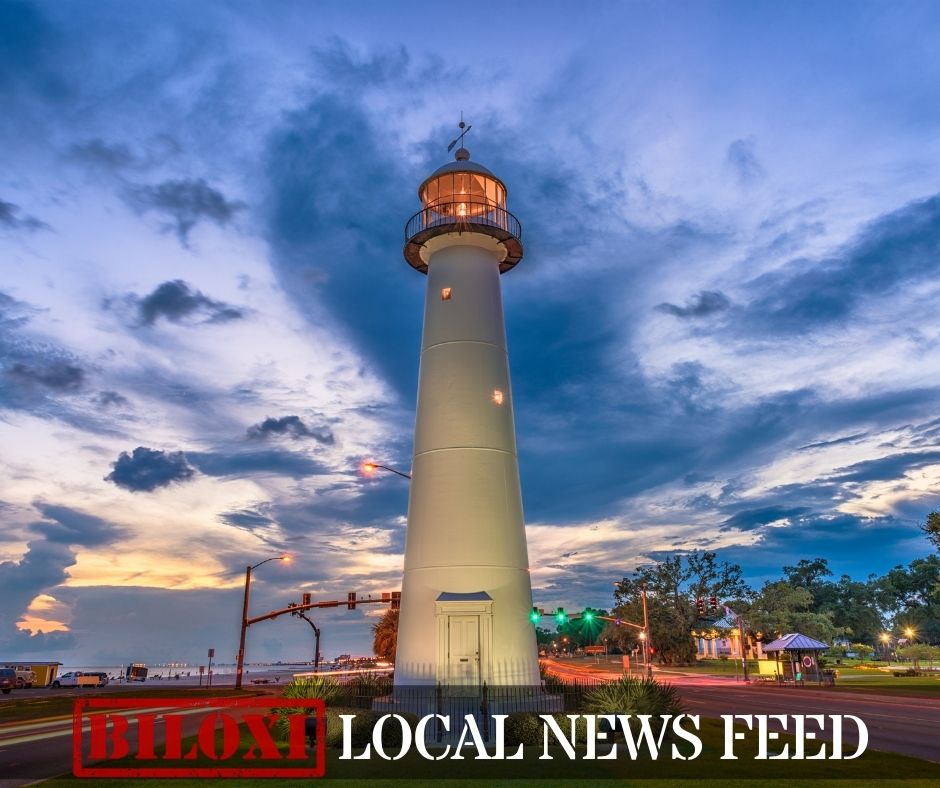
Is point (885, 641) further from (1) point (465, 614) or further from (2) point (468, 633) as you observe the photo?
(1) point (465, 614)

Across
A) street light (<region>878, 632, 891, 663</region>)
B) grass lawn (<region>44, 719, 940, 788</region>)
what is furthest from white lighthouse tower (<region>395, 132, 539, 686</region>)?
street light (<region>878, 632, 891, 663</region>)

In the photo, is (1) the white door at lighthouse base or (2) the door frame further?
(2) the door frame

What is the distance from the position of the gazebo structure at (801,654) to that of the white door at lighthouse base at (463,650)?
46.5 metres

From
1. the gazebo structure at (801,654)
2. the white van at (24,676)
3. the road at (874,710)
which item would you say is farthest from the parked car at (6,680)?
the gazebo structure at (801,654)

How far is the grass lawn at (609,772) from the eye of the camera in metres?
12.4

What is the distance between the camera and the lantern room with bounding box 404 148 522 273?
2458 centimetres

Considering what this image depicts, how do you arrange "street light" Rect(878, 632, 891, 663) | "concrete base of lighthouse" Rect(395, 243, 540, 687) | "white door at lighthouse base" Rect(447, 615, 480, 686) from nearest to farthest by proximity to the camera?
"white door at lighthouse base" Rect(447, 615, 480, 686) < "concrete base of lighthouse" Rect(395, 243, 540, 687) < "street light" Rect(878, 632, 891, 663)

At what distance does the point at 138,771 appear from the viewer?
1341cm

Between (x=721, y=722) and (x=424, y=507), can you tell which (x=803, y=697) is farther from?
(x=424, y=507)

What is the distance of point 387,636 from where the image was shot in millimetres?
70312

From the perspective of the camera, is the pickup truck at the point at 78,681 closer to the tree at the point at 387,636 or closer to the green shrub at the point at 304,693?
the tree at the point at 387,636

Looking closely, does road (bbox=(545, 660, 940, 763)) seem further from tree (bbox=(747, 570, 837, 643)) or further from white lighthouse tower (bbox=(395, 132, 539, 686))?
tree (bbox=(747, 570, 837, 643))

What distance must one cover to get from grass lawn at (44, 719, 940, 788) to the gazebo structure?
46233mm

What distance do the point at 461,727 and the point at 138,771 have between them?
328 inches
